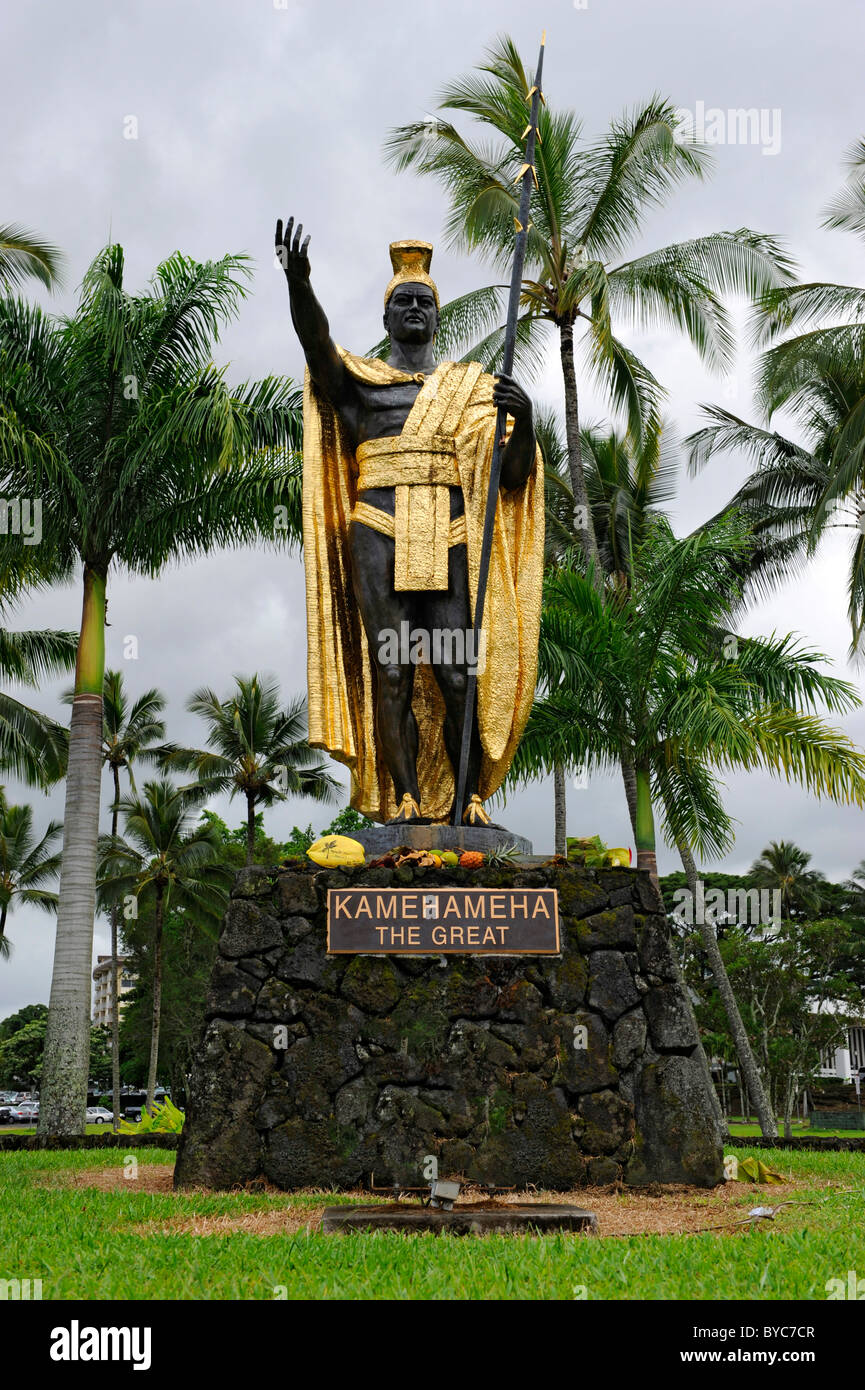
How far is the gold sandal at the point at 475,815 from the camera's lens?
22.5 ft

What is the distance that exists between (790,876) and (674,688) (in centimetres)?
3768

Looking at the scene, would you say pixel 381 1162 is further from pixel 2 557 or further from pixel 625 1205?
pixel 2 557

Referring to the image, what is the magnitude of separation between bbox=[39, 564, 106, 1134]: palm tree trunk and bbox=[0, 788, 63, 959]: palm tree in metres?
21.8

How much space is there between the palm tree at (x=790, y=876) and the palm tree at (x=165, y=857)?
857 inches

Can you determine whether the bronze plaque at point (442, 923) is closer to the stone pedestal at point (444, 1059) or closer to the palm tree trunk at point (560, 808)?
the stone pedestal at point (444, 1059)

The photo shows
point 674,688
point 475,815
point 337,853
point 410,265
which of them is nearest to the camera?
point 337,853

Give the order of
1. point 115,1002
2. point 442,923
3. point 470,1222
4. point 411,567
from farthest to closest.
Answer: point 115,1002, point 411,567, point 442,923, point 470,1222

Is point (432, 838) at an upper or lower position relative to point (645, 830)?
lower

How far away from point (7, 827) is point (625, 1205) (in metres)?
32.4

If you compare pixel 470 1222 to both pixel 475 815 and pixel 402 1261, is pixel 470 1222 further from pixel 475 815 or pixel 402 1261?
pixel 475 815

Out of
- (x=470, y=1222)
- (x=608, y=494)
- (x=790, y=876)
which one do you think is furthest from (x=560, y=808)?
(x=790, y=876)

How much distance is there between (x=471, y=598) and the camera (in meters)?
7.09

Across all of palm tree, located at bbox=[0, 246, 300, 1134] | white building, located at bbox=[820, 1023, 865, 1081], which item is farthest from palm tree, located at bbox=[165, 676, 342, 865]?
white building, located at bbox=[820, 1023, 865, 1081]

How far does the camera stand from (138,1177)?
6.72 m
